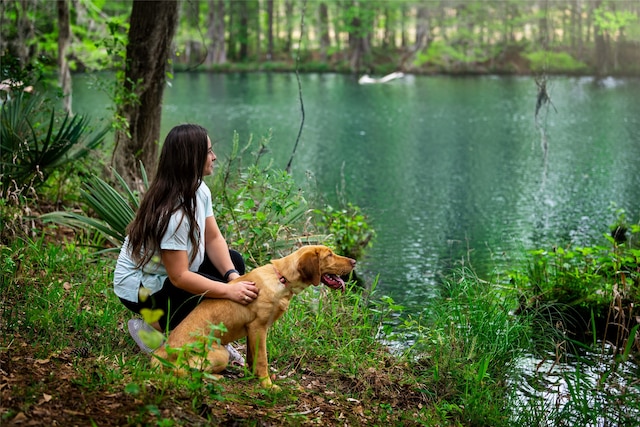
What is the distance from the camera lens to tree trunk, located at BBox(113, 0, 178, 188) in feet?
25.7

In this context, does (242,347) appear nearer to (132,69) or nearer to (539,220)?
(132,69)

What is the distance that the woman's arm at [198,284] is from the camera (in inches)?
147

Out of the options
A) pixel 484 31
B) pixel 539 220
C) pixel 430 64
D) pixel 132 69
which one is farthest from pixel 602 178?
pixel 484 31

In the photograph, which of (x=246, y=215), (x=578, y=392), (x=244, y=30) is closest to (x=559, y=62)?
(x=244, y=30)

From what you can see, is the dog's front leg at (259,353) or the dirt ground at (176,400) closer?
the dirt ground at (176,400)

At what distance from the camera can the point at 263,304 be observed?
377 centimetres

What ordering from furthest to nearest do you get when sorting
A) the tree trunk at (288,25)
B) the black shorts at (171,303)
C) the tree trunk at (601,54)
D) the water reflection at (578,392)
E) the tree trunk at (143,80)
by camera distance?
the tree trunk at (288,25) → the tree trunk at (601,54) → the tree trunk at (143,80) → the water reflection at (578,392) → the black shorts at (171,303)

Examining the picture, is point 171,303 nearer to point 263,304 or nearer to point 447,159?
point 263,304

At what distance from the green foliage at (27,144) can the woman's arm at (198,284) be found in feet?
9.72

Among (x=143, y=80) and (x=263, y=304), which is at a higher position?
(x=143, y=80)

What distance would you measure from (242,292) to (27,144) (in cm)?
379

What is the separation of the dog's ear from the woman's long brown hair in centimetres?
60

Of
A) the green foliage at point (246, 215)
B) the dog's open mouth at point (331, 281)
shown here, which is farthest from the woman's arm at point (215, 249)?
the green foliage at point (246, 215)

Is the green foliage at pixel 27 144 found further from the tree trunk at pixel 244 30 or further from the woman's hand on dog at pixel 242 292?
the tree trunk at pixel 244 30
